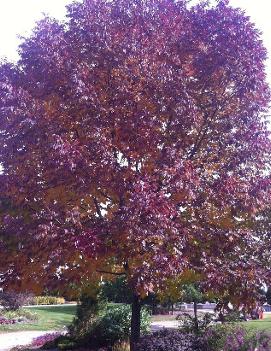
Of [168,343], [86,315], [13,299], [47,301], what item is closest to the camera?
[168,343]

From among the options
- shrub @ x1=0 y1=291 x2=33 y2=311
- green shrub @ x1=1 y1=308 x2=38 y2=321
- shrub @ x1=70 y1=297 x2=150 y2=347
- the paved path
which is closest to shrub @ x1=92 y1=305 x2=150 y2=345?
shrub @ x1=70 y1=297 x2=150 y2=347

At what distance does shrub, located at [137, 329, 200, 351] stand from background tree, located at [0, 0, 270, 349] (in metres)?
2.68

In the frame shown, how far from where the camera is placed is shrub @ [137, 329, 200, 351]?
10.6 metres

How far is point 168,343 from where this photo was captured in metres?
11.2

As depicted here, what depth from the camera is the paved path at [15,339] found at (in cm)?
1680

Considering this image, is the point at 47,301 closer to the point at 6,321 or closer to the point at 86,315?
the point at 6,321

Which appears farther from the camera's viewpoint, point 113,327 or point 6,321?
point 6,321

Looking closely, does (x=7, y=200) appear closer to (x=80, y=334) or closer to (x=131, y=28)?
(x=131, y=28)

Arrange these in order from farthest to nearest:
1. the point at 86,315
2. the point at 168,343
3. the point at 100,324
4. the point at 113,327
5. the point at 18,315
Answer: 1. the point at 18,315
2. the point at 86,315
3. the point at 100,324
4. the point at 113,327
5. the point at 168,343

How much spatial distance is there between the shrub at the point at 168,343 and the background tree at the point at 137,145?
2678 mm

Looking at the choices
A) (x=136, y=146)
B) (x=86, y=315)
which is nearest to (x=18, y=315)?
(x=86, y=315)

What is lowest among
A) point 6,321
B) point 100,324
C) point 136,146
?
point 6,321

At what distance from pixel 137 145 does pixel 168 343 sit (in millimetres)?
5802

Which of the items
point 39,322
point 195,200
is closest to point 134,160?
point 195,200
